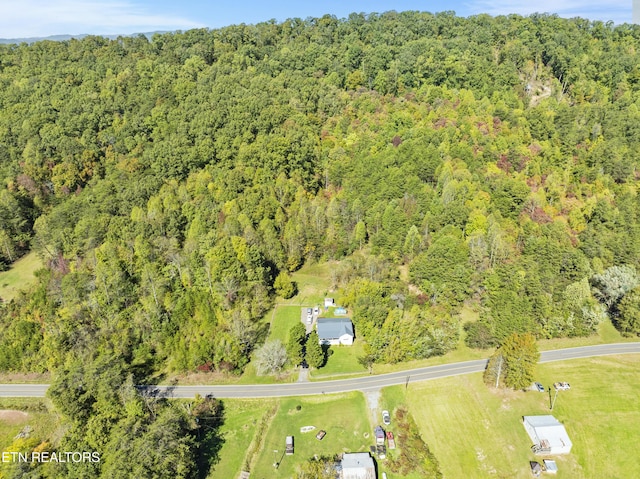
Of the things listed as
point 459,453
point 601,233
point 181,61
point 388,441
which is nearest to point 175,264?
point 388,441

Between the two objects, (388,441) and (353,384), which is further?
(353,384)

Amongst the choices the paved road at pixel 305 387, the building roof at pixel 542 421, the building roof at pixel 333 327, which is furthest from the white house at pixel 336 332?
the building roof at pixel 542 421

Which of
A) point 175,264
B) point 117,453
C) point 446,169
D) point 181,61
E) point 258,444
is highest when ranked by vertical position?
point 181,61

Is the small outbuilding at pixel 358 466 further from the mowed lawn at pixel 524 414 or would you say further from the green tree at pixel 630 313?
the green tree at pixel 630 313

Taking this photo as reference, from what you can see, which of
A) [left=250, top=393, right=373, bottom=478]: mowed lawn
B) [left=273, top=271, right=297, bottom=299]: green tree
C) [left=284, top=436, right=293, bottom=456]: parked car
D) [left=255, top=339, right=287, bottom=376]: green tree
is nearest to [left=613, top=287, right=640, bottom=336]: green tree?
[left=250, top=393, right=373, bottom=478]: mowed lawn

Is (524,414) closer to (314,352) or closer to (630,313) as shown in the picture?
(630,313)

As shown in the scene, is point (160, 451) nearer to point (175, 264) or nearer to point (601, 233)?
point (175, 264)
